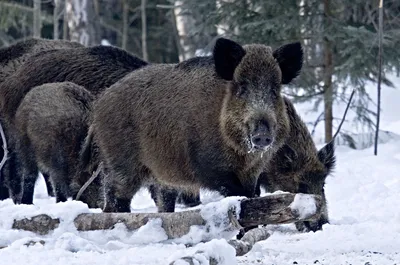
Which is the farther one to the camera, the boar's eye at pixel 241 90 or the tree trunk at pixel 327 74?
the tree trunk at pixel 327 74

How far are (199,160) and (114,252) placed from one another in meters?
1.95

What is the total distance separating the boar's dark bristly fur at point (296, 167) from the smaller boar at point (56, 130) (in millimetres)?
A: 1921

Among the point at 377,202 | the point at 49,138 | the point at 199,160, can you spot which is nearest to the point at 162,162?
the point at 199,160

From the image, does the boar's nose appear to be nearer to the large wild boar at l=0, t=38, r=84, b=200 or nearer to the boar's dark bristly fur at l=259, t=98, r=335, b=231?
the boar's dark bristly fur at l=259, t=98, r=335, b=231

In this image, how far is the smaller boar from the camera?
29.6ft

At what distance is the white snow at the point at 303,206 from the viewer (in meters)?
5.45

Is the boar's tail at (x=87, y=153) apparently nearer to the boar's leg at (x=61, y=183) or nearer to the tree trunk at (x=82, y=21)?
the boar's leg at (x=61, y=183)

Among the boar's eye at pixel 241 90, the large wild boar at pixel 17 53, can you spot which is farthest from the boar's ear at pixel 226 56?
the large wild boar at pixel 17 53

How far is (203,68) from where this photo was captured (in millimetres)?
7730

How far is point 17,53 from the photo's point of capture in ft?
36.6

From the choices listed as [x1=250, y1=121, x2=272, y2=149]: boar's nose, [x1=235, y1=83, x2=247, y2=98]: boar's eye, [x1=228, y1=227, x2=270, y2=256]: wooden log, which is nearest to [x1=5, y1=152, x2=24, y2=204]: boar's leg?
[x1=235, y1=83, x2=247, y2=98]: boar's eye

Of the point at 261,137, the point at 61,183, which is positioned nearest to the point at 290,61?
the point at 261,137

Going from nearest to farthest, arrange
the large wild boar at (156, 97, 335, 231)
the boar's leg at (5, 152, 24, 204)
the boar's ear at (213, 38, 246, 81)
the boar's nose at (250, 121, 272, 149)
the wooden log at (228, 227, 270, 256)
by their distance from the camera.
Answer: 1. the wooden log at (228, 227, 270, 256)
2. the boar's nose at (250, 121, 272, 149)
3. the boar's ear at (213, 38, 246, 81)
4. the large wild boar at (156, 97, 335, 231)
5. the boar's leg at (5, 152, 24, 204)

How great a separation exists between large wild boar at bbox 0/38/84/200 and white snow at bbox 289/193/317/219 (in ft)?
19.2
